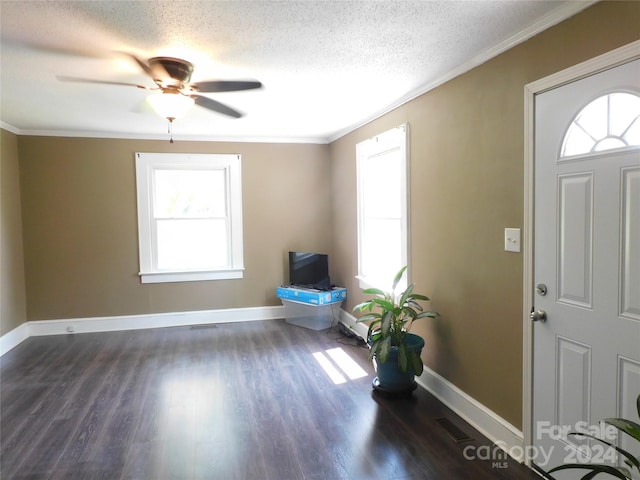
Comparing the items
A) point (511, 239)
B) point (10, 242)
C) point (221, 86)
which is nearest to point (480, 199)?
point (511, 239)

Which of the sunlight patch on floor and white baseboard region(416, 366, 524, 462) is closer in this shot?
white baseboard region(416, 366, 524, 462)

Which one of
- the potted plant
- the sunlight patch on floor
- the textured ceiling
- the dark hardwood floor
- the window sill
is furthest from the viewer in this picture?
the window sill

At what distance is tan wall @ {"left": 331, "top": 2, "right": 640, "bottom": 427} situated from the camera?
2072mm

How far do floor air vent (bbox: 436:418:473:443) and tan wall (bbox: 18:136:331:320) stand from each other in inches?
123

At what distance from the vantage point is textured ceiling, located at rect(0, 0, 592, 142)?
76.4 inches

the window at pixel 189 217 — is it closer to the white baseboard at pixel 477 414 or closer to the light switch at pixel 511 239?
the white baseboard at pixel 477 414

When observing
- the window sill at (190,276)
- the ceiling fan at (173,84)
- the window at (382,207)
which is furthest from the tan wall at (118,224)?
the ceiling fan at (173,84)

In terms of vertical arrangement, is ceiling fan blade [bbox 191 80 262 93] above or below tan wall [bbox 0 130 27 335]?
above

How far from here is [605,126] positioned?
1.83m

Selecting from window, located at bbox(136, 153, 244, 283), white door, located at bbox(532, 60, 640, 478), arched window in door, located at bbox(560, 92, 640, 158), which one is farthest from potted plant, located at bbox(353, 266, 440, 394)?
window, located at bbox(136, 153, 244, 283)

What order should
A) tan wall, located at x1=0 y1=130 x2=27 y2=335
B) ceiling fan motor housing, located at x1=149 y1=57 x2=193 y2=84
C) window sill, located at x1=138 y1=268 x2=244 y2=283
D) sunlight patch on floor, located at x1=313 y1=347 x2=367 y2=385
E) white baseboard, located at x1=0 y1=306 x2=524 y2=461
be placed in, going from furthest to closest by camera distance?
window sill, located at x1=138 y1=268 x2=244 y2=283, tan wall, located at x1=0 y1=130 x2=27 y2=335, sunlight patch on floor, located at x1=313 y1=347 x2=367 y2=385, white baseboard, located at x1=0 y1=306 x2=524 y2=461, ceiling fan motor housing, located at x1=149 y1=57 x2=193 y2=84

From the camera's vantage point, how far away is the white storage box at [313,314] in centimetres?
500

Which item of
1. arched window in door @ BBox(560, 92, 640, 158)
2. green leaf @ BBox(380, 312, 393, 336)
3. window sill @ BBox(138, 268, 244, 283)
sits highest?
arched window in door @ BBox(560, 92, 640, 158)

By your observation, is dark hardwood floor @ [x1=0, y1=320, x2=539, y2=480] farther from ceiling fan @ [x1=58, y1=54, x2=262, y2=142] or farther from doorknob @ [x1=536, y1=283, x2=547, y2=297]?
ceiling fan @ [x1=58, y1=54, x2=262, y2=142]
